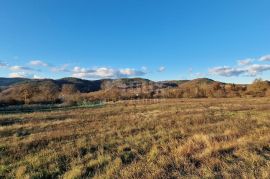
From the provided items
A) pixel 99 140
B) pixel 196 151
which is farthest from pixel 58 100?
pixel 196 151

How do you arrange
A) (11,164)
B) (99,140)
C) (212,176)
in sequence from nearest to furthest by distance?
(212,176) → (11,164) → (99,140)

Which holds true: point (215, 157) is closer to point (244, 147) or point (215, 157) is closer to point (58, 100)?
point (244, 147)

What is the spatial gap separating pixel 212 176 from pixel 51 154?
5356mm

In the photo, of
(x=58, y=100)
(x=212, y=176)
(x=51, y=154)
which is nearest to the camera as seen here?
(x=212, y=176)

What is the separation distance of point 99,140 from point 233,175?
6.03 metres

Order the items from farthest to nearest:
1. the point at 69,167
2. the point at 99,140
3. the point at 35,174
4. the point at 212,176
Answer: the point at 99,140 → the point at 69,167 → the point at 35,174 → the point at 212,176

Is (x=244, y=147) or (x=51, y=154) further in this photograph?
(x=51, y=154)

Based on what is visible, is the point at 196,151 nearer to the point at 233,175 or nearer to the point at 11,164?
the point at 233,175

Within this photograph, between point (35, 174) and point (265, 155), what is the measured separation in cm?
623

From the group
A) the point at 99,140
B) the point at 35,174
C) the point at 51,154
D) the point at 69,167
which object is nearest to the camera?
the point at 35,174

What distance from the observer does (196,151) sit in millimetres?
7266

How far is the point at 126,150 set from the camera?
8242 millimetres

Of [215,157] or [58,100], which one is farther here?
[58,100]

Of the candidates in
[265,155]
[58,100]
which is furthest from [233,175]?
[58,100]
